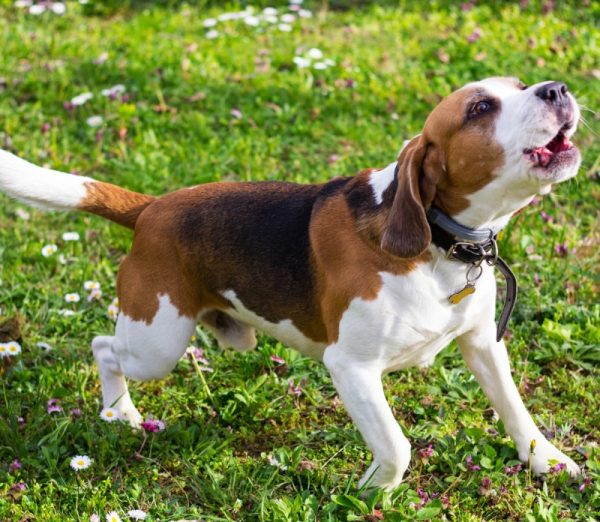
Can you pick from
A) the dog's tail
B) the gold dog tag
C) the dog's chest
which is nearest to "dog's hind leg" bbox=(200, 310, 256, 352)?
the dog's tail

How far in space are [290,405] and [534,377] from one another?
115 cm

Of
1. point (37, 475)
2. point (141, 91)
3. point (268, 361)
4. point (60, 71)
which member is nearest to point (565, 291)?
point (268, 361)

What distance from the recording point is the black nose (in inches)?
120

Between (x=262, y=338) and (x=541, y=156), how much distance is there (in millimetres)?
2064

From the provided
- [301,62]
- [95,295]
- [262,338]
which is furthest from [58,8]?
[262,338]

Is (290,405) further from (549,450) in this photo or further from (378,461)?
(549,450)

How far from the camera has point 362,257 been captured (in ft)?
11.5

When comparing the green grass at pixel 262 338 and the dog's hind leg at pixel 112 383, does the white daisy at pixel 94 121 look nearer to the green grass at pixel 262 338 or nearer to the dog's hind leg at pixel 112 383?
the green grass at pixel 262 338

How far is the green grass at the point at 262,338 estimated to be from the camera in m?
3.84

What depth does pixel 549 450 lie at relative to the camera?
3891 mm

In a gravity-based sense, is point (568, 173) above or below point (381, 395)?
above

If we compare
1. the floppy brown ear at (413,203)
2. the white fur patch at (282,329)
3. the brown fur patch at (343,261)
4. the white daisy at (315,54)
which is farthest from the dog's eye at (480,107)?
the white daisy at (315,54)

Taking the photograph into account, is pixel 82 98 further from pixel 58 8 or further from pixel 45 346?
pixel 45 346

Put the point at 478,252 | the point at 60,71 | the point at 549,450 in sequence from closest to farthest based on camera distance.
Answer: the point at 478,252 → the point at 549,450 → the point at 60,71
